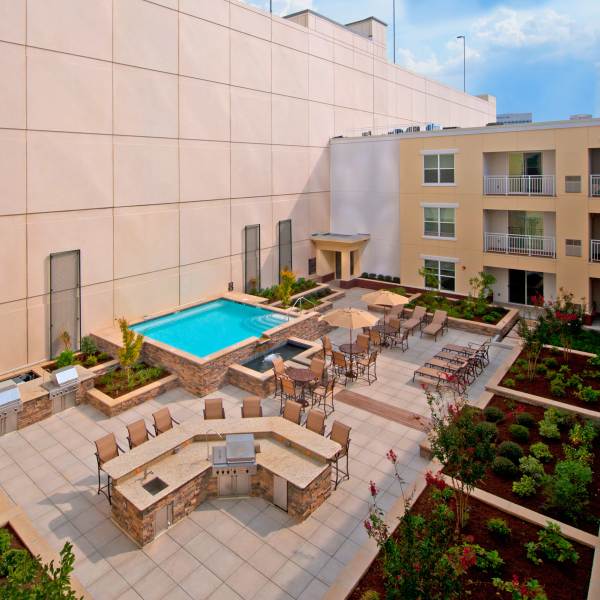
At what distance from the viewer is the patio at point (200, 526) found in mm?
8812

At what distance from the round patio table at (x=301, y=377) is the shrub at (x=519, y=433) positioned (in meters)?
5.54

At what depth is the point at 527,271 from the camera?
24.2 meters

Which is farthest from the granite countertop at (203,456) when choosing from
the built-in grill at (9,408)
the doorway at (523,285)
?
the doorway at (523,285)

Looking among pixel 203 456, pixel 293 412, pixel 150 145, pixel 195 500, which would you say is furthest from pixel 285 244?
pixel 195 500

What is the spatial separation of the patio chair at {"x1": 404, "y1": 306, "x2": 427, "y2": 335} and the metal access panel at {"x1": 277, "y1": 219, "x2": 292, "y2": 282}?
7539 mm

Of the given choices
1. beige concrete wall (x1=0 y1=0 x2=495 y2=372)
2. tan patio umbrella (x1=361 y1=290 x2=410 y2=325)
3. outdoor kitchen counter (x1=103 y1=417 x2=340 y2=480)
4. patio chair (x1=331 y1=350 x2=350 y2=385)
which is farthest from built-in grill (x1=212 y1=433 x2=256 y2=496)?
tan patio umbrella (x1=361 y1=290 x2=410 y2=325)

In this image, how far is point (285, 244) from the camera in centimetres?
2709

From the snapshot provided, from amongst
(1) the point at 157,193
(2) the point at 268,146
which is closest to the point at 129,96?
(1) the point at 157,193

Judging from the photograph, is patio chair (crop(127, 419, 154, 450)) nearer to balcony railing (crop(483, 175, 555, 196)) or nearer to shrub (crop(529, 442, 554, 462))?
shrub (crop(529, 442, 554, 462))

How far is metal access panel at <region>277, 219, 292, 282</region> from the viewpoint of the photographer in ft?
87.8

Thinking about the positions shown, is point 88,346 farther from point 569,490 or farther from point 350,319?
point 569,490

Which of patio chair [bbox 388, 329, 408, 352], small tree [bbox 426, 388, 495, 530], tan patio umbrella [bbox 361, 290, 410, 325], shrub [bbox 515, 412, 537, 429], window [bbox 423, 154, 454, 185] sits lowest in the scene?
shrub [bbox 515, 412, 537, 429]

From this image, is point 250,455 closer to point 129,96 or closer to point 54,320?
point 54,320

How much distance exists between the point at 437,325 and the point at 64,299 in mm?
14581
